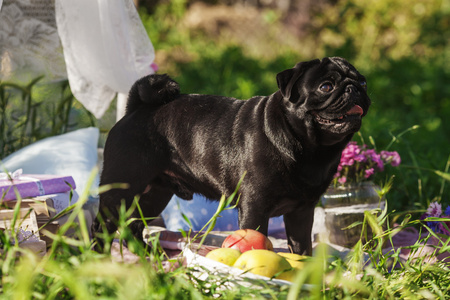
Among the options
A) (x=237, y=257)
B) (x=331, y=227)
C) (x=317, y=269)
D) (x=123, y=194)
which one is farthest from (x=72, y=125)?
(x=317, y=269)

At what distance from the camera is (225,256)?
139 centimetres

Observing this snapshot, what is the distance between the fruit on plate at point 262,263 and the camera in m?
1.32

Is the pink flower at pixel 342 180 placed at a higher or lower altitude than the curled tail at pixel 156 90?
lower

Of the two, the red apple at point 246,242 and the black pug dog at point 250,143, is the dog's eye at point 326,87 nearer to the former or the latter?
the black pug dog at point 250,143

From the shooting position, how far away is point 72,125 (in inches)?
138

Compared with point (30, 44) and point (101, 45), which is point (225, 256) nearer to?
point (101, 45)

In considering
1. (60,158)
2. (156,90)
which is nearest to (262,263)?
(156,90)

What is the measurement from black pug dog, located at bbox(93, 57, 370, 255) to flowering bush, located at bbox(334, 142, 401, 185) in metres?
0.59

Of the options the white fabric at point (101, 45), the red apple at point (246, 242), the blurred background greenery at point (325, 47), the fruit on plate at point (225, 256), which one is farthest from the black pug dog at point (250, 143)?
the blurred background greenery at point (325, 47)

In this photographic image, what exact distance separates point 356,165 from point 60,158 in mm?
1484

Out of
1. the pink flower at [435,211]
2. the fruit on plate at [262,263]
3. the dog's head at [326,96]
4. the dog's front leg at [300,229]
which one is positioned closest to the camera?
the fruit on plate at [262,263]

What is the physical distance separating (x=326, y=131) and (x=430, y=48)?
6.03 metres

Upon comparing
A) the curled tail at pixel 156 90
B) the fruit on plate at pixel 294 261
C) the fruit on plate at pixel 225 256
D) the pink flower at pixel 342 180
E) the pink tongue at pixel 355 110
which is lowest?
the pink flower at pixel 342 180

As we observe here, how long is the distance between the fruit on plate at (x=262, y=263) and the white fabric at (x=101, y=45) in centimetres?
175
